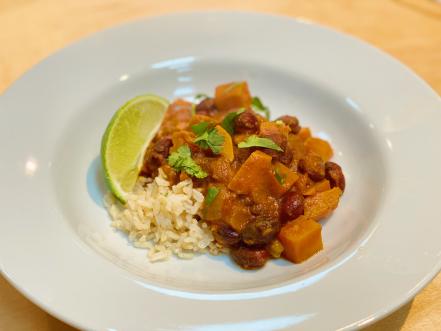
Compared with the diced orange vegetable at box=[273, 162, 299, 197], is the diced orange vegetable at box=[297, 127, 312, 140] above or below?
above

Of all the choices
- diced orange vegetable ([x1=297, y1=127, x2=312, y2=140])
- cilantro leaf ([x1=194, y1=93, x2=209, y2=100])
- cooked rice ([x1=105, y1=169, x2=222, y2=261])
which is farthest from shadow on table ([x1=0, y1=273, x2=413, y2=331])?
cilantro leaf ([x1=194, y1=93, x2=209, y2=100])

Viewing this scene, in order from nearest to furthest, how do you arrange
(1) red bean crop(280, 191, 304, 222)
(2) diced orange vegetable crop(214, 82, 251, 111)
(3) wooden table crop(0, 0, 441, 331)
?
(1) red bean crop(280, 191, 304, 222) < (2) diced orange vegetable crop(214, 82, 251, 111) < (3) wooden table crop(0, 0, 441, 331)

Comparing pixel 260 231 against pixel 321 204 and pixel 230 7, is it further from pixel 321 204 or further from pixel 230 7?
pixel 230 7

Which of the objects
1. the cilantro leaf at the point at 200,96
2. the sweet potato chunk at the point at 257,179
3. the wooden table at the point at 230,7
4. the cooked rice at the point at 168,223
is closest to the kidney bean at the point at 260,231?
the sweet potato chunk at the point at 257,179

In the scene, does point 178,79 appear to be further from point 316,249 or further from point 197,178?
point 316,249

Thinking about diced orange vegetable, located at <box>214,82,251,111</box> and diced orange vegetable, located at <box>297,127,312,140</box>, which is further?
diced orange vegetable, located at <box>214,82,251,111</box>

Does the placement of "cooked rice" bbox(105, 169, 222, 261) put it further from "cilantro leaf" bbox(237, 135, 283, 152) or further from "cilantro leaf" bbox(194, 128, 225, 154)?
"cilantro leaf" bbox(237, 135, 283, 152)
